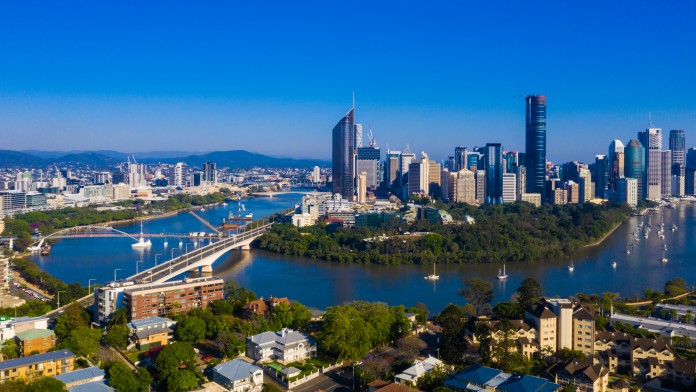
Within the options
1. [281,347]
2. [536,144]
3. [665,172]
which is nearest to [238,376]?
[281,347]

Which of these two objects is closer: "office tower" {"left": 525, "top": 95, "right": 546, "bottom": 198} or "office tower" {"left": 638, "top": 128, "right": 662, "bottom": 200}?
"office tower" {"left": 525, "top": 95, "right": 546, "bottom": 198}

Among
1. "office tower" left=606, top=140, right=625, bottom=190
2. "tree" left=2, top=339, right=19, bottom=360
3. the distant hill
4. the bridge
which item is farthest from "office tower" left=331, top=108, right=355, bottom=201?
the distant hill

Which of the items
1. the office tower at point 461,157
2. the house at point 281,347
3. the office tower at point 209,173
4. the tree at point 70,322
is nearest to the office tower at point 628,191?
the office tower at point 461,157

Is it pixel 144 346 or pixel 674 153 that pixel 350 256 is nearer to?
pixel 144 346

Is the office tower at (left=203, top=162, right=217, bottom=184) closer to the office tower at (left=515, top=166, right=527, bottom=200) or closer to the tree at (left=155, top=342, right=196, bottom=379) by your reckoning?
the office tower at (left=515, top=166, right=527, bottom=200)

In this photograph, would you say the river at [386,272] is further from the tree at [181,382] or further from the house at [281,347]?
the tree at [181,382]

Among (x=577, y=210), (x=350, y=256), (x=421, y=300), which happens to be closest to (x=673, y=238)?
(x=577, y=210)
